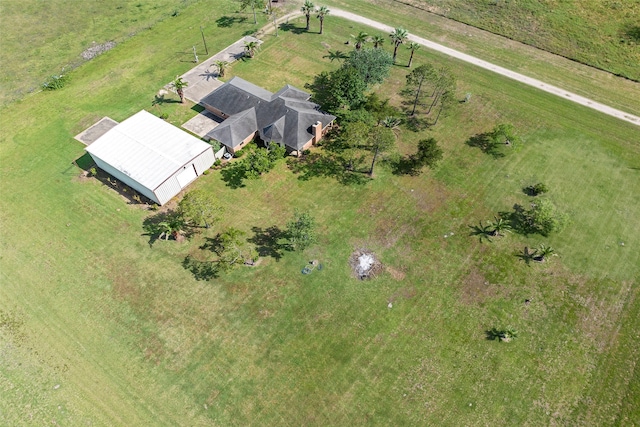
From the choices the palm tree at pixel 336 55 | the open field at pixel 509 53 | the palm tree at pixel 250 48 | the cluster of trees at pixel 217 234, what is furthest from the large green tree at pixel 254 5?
the cluster of trees at pixel 217 234

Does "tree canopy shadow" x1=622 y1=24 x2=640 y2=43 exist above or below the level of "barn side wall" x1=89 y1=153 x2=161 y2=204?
above

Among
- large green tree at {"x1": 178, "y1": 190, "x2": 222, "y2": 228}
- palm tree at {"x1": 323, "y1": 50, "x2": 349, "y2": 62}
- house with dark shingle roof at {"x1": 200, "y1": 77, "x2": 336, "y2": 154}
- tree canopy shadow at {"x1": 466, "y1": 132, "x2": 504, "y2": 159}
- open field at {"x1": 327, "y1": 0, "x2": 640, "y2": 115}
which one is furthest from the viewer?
palm tree at {"x1": 323, "y1": 50, "x2": 349, "y2": 62}

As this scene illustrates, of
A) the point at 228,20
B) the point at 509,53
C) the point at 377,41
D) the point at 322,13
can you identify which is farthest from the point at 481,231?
the point at 228,20

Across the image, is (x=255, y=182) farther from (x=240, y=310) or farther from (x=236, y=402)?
(x=236, y=402)

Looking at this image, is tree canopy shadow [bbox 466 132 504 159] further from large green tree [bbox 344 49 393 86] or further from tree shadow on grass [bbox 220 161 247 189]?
tree shadow on grass [bbox 220 161 247 189]

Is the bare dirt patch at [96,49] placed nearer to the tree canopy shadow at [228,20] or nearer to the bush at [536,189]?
the tree canopy shadow at [228,20]

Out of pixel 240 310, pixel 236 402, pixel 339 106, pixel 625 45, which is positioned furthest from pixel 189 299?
pixel 625 45

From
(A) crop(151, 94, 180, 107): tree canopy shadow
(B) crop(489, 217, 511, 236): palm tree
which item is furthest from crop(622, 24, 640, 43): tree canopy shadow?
(A) crop(151, 94, 180, 107): tree canopy shadow
